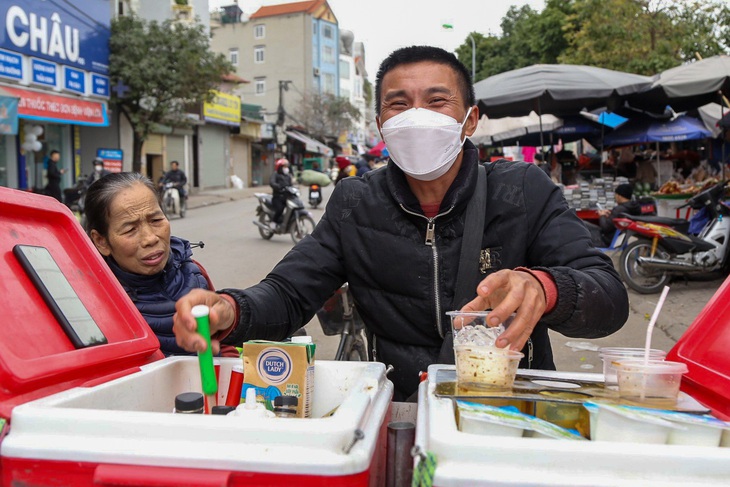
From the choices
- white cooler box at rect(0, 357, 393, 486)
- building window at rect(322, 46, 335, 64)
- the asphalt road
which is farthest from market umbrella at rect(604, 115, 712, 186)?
building window at rect(322, 46, 335, 64)

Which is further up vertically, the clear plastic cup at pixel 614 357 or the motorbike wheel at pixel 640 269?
the clear plastic cup at pixel 614 357

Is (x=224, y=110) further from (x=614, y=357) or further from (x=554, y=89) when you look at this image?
(x=614, y=357)

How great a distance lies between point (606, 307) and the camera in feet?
5.07

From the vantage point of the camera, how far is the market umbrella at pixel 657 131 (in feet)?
38.0

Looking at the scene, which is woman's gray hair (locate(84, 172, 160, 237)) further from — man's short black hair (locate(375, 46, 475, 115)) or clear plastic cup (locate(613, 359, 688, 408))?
clear plastic cup (locate(613, 359, 688, 408))

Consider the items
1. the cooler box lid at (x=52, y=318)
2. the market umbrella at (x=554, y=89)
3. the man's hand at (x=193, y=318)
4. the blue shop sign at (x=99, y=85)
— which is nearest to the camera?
the cooler box lid at (x=52, y=318)

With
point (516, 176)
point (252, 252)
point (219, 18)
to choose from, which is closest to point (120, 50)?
point (252, 252)

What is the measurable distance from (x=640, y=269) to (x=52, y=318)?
7080 mm

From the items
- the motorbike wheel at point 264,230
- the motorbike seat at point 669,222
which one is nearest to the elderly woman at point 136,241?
the motorbike seat at point 669,222

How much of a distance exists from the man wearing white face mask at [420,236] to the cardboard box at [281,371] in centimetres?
28

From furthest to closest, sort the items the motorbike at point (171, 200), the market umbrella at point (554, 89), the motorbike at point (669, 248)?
1. the motorbike at point (171, 200)
2. the market umbrella at point (554, 89)
3. the motorbike at point (669, 248)

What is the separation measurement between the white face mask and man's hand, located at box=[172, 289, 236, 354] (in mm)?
711

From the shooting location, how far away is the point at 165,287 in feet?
8.36

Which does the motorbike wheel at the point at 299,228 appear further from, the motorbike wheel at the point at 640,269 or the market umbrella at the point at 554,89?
the motorbike wheel at the point at 640,269
